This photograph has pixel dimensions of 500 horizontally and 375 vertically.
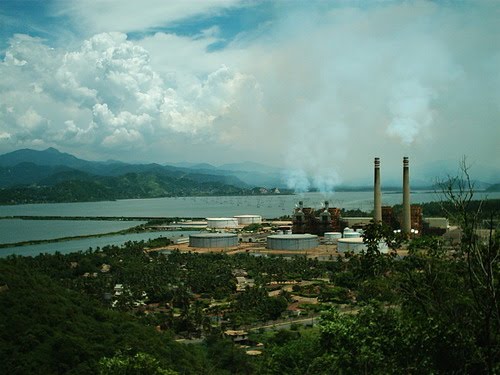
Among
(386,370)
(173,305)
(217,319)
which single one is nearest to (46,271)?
(173,305)

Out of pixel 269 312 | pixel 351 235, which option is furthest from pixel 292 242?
pixel 269 312

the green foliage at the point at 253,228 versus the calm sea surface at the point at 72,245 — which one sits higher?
the green foliage at the point at 253,228

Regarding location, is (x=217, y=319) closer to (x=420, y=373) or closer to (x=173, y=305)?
(x=173, y=305)

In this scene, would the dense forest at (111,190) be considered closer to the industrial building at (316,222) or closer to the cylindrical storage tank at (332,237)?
the industrial building at (316,222)

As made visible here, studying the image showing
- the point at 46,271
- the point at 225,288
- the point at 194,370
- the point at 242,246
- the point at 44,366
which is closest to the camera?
the point at 44,366

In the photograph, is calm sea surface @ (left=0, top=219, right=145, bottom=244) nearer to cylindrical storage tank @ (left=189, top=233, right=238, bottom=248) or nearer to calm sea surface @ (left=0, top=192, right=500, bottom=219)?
calm sea surface @ (left=0, top=192, right=500, bottom=219)

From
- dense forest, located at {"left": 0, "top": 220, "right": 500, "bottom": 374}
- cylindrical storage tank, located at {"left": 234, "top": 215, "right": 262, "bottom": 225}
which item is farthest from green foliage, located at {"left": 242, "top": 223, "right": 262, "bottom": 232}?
dense forest, located at {"left": 0, "top": 220, "right": 500, "bottom": 374}

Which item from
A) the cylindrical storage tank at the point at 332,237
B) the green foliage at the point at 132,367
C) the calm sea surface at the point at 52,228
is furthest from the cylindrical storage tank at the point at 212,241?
the green foliage at the point at 132,367

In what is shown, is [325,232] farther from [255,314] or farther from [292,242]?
[255,314]
